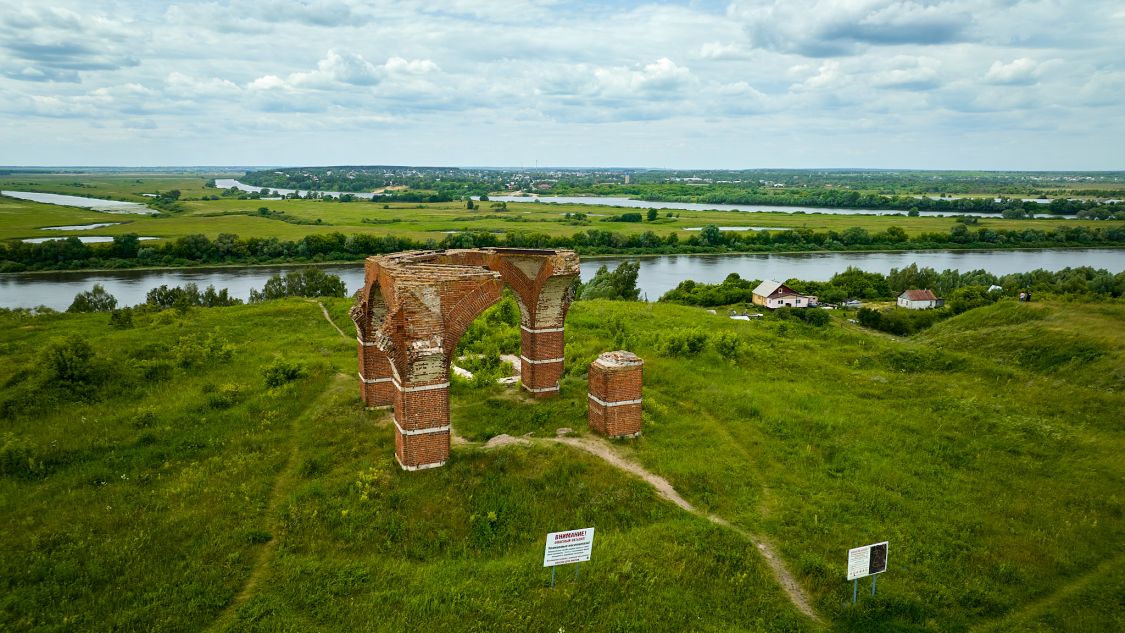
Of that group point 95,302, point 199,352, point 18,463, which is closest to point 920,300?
point 199,352

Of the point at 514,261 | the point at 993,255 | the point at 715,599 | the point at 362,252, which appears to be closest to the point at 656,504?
the point at 715,599

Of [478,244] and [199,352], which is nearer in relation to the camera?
[199,352]

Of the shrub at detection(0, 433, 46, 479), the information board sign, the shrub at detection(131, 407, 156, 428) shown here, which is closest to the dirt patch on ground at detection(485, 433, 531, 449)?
the information board sign

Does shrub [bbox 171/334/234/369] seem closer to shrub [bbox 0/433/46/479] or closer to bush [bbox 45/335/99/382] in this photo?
bush [bbox 45/335/99/382]

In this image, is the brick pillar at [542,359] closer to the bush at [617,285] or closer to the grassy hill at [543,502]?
the grassy hill at [543,502]

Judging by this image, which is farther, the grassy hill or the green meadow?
the green meadow

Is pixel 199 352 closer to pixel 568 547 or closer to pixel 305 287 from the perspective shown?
pixel 568 547

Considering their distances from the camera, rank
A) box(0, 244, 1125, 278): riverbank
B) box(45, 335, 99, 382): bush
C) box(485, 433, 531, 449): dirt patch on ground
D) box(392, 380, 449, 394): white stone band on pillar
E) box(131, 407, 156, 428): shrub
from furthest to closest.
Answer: box(0, 244, 1125, 278): riverbank → box(45, 335, 99, 382): bush → box(131, 407, 156, 428): shrub → box(485, 433, 531, 449): dirt patch on ground → box(392, 380, 449, 394): white stone band on pillar
